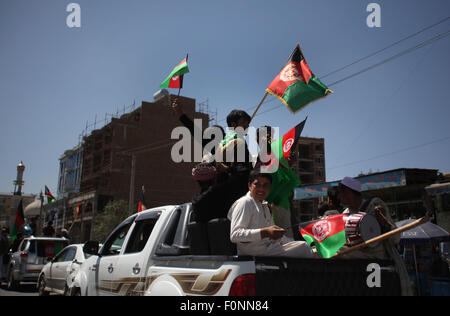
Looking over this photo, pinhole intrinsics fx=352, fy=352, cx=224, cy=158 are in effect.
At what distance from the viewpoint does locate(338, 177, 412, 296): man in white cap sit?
3094 mm

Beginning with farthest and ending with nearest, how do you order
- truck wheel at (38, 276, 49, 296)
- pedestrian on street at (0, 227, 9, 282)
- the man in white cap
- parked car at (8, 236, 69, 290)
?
pedestrian on street at (0, 227, 9, 282) < parked car at (8, 236, 69, 290) < truck wheel at (38, 276, 49, 296) < the man in white cap

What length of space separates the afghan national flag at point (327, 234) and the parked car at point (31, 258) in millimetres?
11165

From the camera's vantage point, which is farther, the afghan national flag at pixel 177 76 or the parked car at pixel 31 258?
the parked car at pixel 31 258

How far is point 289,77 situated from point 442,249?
901 centimetres

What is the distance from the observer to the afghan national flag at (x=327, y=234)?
360 cm

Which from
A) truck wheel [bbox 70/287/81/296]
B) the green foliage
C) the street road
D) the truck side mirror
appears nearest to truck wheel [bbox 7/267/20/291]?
the street road

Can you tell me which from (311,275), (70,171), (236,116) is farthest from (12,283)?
(70,171)

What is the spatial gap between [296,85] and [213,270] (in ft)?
11.9

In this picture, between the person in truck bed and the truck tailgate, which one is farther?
the person in truck bed

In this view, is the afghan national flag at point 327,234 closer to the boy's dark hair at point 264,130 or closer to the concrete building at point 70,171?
the boy's dark hair at point 264,130

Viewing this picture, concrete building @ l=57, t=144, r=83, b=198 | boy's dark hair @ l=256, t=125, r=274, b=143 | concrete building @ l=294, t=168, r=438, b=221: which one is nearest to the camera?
boy's dark hair @ l=256, t=125, r=274, b=143

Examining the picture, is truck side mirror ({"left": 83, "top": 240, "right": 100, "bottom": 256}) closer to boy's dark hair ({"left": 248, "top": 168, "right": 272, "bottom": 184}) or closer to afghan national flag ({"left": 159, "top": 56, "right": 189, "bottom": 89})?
boy's dark hair ({"left": 248, "top": 168, "right": 272, "bottom": 184})

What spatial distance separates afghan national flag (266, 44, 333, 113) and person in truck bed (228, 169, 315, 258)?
7.93 ft

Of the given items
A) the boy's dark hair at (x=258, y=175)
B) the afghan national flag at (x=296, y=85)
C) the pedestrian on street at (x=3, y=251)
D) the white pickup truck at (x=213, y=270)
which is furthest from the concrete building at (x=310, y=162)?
the boy's dark hair at (x=258, y=175)
